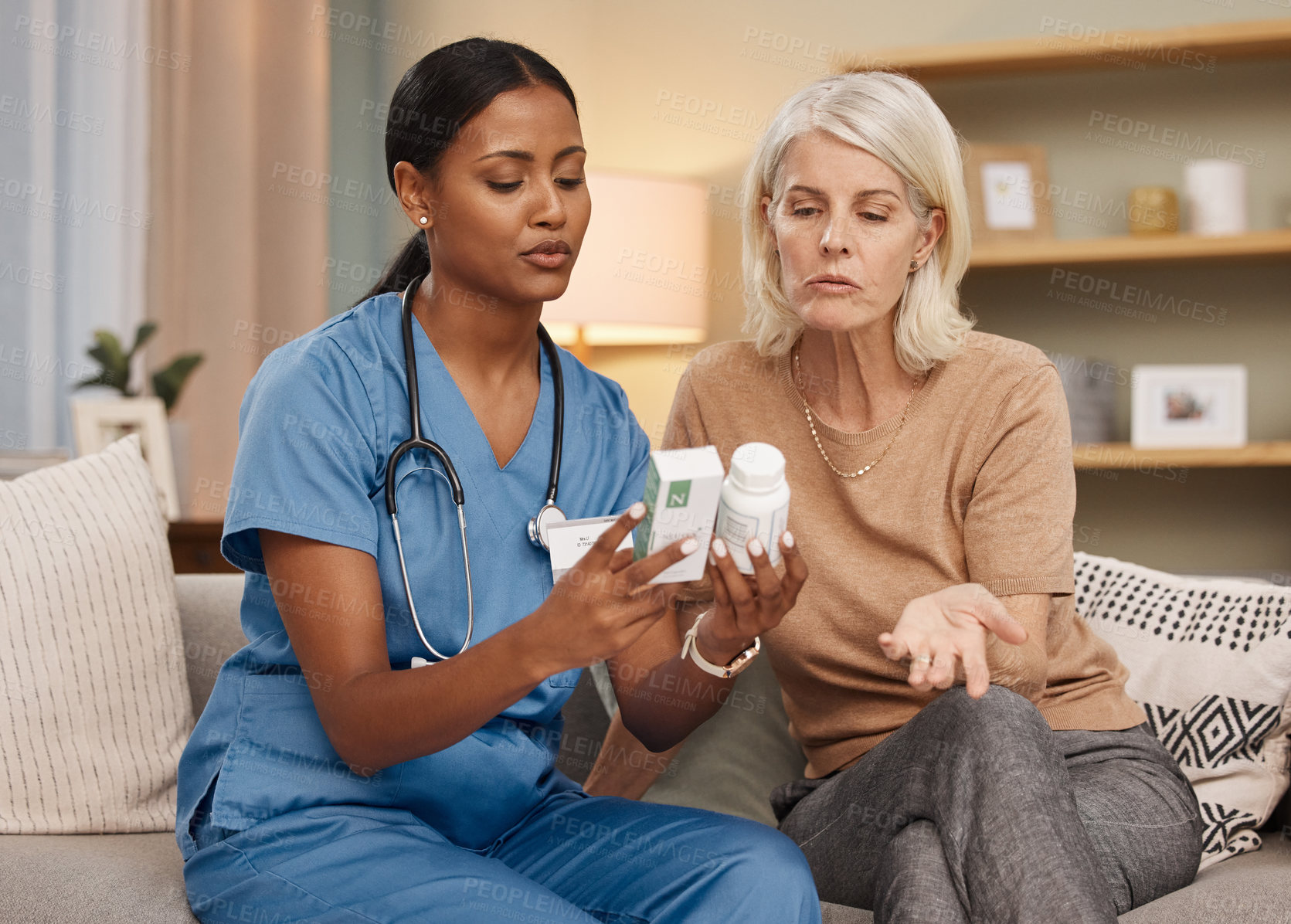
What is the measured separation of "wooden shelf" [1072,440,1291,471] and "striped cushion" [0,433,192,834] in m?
1.79

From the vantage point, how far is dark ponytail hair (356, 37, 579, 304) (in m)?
1.06

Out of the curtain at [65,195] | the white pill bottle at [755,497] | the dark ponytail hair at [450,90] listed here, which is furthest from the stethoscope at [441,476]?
the curtain at [65,195]

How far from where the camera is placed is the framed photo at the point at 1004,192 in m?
2.43

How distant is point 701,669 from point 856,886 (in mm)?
299

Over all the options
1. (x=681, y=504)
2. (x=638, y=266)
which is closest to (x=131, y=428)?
(x=638, y=266)

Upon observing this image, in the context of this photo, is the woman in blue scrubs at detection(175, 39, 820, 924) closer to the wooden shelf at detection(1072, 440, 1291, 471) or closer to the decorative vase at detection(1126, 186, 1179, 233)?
the wooden shelf at detection(1072, 440, 1291, 471)

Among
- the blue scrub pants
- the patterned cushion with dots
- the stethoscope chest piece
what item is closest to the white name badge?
the stethoscope chest piece

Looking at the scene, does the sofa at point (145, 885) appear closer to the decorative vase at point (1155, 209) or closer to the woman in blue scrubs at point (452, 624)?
the woman in blue scrubs at point (452, 624)

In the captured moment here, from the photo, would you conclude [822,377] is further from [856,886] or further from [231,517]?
[231,517]

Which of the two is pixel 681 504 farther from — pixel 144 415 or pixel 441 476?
pixel 144 415

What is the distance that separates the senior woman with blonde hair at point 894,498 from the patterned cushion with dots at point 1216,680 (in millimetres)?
109

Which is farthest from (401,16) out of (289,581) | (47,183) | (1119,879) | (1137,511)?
(1119,879)

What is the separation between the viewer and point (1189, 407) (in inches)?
92.0

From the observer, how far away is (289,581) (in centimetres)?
96
